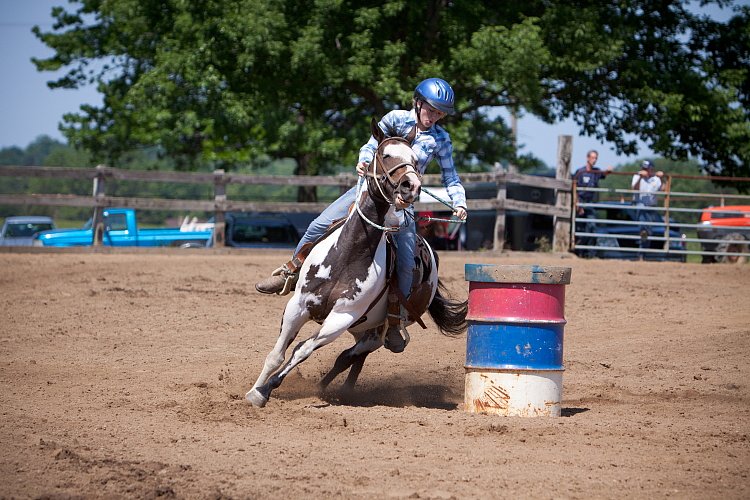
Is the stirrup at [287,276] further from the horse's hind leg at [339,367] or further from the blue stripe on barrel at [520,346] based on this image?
the blue stripe on barrel at [520,346]

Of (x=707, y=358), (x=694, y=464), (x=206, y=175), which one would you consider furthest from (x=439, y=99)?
(x=206, y=175)

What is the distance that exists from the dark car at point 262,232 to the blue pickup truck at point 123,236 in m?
1.77

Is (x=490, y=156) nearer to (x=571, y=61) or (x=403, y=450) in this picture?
(x=571, y=61)

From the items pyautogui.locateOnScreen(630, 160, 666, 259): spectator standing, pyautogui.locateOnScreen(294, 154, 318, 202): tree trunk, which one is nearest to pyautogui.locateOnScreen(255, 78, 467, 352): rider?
pyautogui.locateOnScreen(630, 160, 666, 259): spectator standing

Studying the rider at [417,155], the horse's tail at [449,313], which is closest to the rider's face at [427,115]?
the rider at [417,155]

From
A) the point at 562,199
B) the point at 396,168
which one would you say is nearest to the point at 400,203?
the point at 396,168

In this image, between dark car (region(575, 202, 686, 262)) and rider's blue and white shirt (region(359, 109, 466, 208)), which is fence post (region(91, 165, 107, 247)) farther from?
rider's blue and white shirt (region(359, 109, 466, 208))

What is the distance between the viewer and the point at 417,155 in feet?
23.3

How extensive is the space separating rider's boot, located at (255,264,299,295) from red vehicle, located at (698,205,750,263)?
44.0 feet

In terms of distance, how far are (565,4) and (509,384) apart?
1841 centimetres

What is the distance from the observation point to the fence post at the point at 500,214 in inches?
720

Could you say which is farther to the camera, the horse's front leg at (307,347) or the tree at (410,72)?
the tree at (410,72)

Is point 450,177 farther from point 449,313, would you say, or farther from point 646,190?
point 646,190

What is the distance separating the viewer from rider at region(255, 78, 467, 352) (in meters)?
6.89
